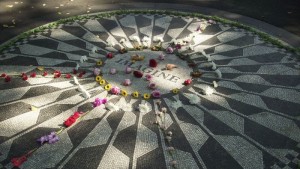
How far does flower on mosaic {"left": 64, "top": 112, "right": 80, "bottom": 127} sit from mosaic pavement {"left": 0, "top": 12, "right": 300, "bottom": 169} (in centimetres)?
15

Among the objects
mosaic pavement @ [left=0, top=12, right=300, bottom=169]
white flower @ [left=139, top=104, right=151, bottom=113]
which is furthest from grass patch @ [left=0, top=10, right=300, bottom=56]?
white flower @ [left=139, top=104, right=151, bottom=113]

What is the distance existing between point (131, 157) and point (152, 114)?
139 centimetres

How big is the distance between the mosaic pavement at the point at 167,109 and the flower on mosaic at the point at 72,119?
15cm

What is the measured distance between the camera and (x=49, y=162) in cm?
591

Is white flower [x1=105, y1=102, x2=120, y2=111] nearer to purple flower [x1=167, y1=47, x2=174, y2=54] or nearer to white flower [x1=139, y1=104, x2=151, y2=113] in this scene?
white flower [x1=139, y1=104, x2=151, y2=113]

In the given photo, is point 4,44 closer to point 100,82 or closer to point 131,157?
point 100,82

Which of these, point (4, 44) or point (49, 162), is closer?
point (49, 162)

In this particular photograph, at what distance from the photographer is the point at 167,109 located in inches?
287

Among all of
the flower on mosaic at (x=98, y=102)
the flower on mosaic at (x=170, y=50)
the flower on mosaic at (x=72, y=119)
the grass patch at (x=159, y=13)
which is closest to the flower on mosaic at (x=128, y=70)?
the flower on mosaic at (x=98, y=102)

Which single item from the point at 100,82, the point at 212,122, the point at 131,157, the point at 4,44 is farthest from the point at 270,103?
the point at 4,44

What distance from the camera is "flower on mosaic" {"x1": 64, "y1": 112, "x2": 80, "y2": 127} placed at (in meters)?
6.77

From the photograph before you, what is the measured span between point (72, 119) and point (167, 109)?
7.01 ft

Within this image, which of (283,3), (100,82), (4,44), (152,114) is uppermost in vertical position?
(283,3)

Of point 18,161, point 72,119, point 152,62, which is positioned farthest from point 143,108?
point 18,161
